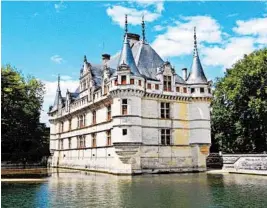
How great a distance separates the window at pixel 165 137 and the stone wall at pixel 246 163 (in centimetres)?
511

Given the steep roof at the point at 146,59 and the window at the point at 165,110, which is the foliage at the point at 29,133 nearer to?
the steep roof at the point at 146,59

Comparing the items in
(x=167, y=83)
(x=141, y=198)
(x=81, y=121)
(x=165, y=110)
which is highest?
(x=167, y=83)

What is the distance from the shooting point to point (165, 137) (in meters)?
27.7

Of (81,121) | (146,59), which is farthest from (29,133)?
(146,59)

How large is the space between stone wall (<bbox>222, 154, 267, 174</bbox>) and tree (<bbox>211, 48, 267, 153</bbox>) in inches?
243

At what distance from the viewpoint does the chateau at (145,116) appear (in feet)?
84.2

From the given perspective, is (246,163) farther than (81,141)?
No

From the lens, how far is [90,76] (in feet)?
108

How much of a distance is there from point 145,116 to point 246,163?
8379mm

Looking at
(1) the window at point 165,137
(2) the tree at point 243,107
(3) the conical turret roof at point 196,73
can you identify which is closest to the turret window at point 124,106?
(1) the window at point 165,137

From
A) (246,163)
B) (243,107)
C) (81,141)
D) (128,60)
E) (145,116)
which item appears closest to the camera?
(128,60)

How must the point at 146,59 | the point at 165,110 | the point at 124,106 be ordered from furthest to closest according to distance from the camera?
1. the point at 146,59
2. the point at 165,110
3. the point at 124,106

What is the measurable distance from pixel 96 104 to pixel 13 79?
921cm

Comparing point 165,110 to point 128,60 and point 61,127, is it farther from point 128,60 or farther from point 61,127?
point 61,127
